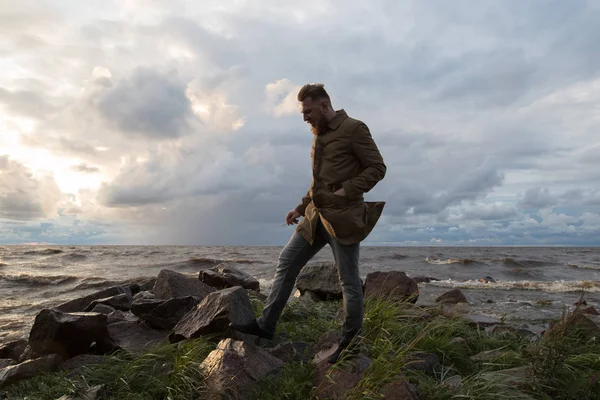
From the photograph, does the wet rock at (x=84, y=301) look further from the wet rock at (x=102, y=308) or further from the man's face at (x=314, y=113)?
the man's face at (x=314, y=113)

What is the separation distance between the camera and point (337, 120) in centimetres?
417

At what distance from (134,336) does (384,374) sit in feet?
11.1

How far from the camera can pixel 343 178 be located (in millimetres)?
4105

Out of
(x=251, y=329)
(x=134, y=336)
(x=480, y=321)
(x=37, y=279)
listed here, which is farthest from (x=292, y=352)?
(x=37, y=279)

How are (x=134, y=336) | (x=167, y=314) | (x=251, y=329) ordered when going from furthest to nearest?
(x=167, y=314) → (x=134, y=336) → (x=251, y=329)

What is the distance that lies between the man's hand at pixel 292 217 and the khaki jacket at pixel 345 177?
1.53 feet

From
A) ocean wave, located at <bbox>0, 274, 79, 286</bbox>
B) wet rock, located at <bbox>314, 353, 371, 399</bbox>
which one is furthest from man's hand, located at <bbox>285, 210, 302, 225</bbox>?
ocean wave, located at <bbox>0, 274, 79, 286</bbox>

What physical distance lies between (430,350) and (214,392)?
2448 millimetres

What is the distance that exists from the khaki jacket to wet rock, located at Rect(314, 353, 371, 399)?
105 cm

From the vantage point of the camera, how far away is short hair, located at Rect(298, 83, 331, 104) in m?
4.16

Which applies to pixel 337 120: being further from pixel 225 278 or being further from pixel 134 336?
pixel 225 278

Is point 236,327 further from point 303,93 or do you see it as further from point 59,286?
point 59,286

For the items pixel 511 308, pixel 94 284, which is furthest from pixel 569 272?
pixel 94 284

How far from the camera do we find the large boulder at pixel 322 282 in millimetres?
10016
